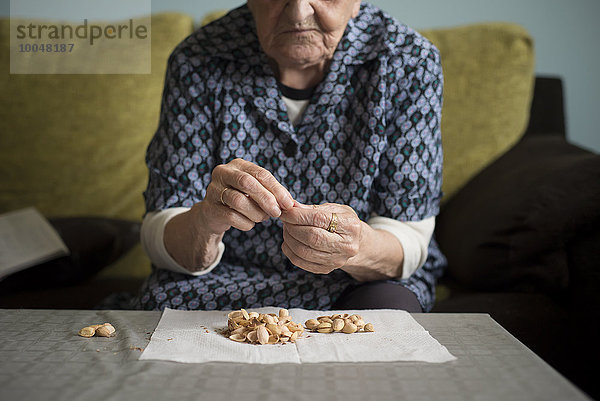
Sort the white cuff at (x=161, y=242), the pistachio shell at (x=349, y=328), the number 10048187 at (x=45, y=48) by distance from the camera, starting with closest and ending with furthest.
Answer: the pistachio shell at (x=349, y=328) < the white cuff at (x=161, y=242) < the number 10048187 at (x=45, y=48)

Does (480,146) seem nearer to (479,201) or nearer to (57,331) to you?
(479,201)

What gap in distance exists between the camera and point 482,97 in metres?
1.76

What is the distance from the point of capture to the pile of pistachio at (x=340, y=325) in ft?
2.75

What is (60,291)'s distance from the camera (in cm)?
146

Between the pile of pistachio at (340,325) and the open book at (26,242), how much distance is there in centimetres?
86

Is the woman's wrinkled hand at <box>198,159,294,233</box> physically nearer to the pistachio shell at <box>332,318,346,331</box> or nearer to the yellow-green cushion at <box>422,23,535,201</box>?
the pistachio shell at <box>332,318,346,331</box>

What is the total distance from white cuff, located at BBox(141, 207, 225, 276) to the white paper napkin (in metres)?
0.27

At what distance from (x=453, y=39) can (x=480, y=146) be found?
356 mm

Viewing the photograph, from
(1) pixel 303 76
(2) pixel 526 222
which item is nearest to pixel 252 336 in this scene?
(1) pixel 303 76

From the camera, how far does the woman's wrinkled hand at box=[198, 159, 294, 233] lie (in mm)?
899

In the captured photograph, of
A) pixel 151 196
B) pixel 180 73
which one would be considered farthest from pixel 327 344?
pixel 180 73

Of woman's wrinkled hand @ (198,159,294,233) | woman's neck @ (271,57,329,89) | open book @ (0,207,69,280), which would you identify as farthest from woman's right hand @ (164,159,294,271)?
open book @ (0,207,69,280)

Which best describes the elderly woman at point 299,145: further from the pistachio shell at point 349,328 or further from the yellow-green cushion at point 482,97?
the yellow-green cushion at point 482,97

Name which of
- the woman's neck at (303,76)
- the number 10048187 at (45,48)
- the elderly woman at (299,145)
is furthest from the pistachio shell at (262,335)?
the number 10048187 at (45,48)
